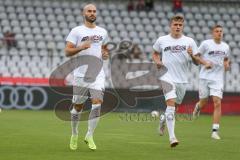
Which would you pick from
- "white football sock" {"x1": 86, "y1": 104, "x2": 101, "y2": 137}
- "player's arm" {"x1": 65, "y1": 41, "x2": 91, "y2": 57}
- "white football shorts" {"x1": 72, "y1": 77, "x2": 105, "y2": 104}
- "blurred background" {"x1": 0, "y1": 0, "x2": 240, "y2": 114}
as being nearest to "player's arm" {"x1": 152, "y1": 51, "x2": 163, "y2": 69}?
"white football shorts" {"x1": 72, "y1": 77, "x2": 105, "y2": 104}

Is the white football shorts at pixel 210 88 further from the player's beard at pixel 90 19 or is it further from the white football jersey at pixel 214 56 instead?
the player's beard at pixel 90 19

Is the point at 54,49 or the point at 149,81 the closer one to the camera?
the point at 149,81

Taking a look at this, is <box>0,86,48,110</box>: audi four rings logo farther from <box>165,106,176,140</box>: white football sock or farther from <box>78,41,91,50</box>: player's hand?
<box>78,41,91,50</box>: player's hand

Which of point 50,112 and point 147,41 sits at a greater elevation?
point 147,41

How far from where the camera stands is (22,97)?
83.4 ft

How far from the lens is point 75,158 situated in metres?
10.6

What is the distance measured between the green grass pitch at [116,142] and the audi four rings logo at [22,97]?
193 inches

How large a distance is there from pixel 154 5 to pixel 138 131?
Result: 1628 centimetres

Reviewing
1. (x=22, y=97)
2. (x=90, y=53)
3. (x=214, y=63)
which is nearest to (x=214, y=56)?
(x=214, y=63)

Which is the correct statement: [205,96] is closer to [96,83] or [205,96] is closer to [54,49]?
[96,83]

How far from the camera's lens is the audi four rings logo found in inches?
995

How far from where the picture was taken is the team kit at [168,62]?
1198 cm

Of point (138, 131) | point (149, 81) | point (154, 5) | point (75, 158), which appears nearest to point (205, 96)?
point (138, 131)

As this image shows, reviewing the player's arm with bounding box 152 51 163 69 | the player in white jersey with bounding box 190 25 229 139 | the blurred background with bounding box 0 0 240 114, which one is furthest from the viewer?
the blurred background with bounding box 0 0 240 114
